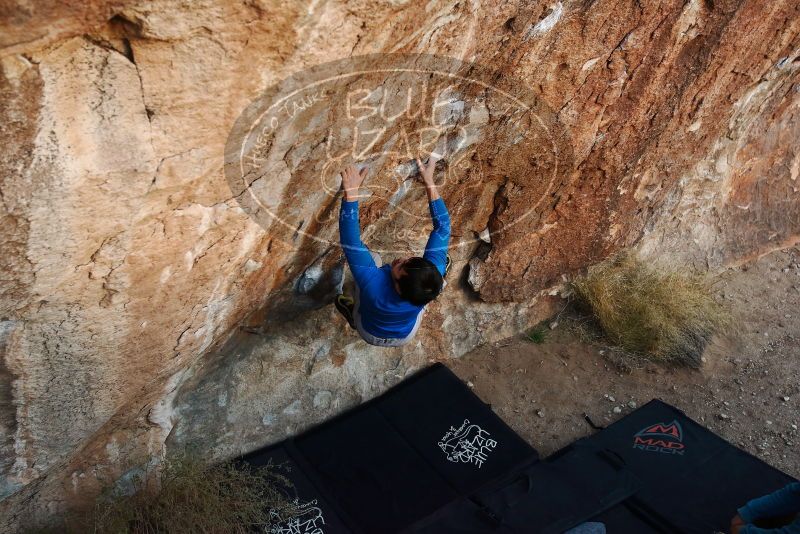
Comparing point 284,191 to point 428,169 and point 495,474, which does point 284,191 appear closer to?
point 428,169

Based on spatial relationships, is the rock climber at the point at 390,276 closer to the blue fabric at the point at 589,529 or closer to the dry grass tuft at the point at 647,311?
the blue fabric at the point at 589,529

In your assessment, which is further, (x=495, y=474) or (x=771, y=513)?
(x=495, y=474)

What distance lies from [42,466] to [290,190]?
1239 mm

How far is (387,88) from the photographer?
2.03 m

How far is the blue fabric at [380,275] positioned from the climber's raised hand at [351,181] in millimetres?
34

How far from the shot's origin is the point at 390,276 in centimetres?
235

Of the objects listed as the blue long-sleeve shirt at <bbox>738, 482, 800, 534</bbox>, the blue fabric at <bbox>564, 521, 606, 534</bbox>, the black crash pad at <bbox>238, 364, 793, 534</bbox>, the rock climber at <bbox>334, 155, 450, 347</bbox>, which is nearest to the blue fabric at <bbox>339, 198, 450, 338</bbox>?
the rock climber at <bbox>334, 155, 450, 347</bbox>

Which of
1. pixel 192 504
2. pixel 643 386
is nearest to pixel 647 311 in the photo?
pixel 643 386

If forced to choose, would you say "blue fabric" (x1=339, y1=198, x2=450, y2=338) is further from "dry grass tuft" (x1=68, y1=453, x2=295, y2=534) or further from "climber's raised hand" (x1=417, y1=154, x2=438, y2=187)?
"dry grass tuft" (x1=68, y1=453, x2=295, y2=534)

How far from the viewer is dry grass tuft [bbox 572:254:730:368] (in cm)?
359

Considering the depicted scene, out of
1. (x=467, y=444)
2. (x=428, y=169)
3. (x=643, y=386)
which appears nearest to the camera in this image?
(x=428, y=169)

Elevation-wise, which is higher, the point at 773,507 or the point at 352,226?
the point at 352,226

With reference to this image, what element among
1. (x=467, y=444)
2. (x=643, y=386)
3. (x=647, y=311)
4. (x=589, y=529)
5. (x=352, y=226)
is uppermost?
(x=352, y=226)

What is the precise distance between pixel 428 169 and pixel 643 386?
1860 millimetres
